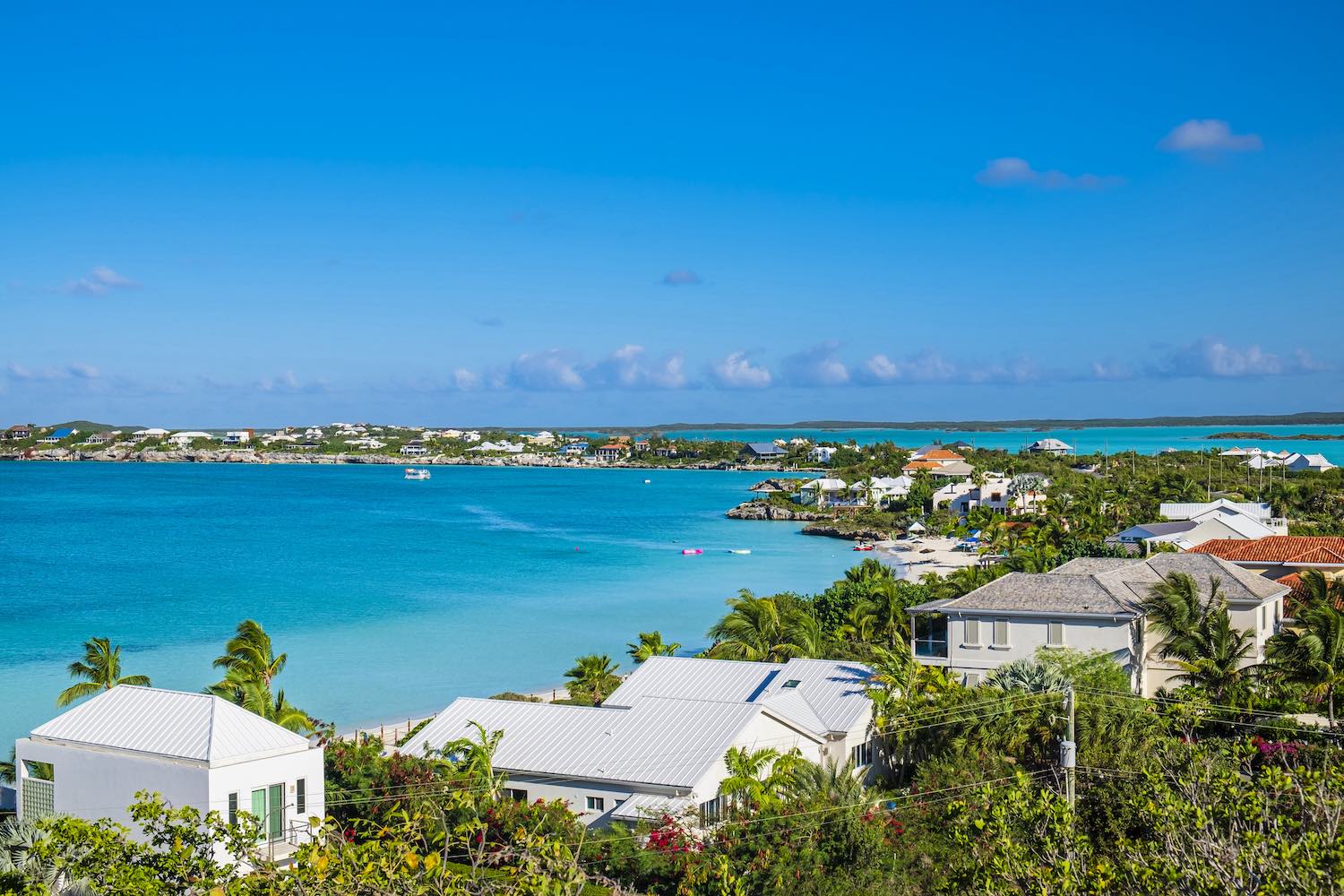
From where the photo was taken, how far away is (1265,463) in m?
117

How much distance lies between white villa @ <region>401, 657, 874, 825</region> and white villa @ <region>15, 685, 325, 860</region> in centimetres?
456

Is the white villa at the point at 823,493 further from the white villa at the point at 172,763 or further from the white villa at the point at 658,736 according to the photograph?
the white villa at the point at 172,763

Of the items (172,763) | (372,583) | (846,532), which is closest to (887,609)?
(172,763)

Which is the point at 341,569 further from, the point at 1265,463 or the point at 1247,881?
the point at 1265,463

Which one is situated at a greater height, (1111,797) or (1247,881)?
(1247,881)

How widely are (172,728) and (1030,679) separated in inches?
592

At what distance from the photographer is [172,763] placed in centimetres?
1680

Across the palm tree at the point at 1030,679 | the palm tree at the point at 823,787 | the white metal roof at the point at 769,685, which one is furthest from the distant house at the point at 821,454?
the palm tree at the point at 823,787

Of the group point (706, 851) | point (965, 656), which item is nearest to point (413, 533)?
point (965, 656)

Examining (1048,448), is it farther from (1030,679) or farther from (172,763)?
(172,763)

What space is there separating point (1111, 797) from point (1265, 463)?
112934 mm

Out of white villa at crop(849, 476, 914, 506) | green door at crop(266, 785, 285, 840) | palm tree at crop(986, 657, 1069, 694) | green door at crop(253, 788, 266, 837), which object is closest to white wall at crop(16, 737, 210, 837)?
green door at crop(253, 788, 266, 837)

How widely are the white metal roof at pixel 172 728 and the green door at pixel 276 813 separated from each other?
1.91 feet

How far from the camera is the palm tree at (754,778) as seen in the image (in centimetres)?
1922
